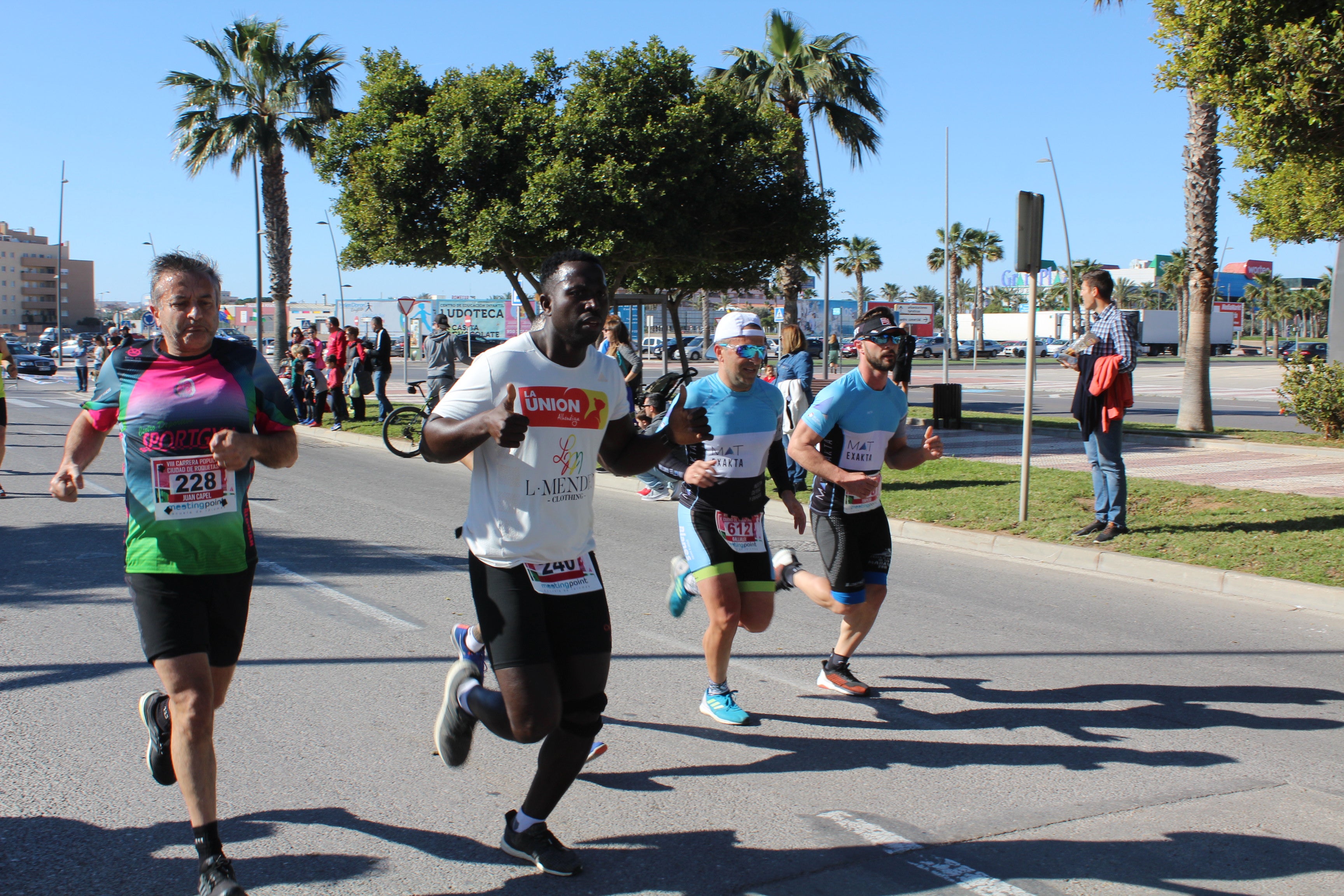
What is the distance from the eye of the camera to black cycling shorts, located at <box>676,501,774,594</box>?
4.80 m

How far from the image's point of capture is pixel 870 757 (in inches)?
173

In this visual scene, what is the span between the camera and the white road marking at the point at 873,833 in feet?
11.6

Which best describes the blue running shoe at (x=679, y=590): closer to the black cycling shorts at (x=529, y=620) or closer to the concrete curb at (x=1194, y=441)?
the black cycling shorts at (x=529, y=620)

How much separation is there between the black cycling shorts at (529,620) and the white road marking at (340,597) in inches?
123

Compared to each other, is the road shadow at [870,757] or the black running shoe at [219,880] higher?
the black running shoe at [219,880]

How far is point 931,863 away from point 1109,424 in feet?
20.8

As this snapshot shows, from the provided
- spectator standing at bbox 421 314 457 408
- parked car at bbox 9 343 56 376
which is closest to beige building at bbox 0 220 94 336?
parked car at bbox 9 343 56 376

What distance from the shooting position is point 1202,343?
1703 cm

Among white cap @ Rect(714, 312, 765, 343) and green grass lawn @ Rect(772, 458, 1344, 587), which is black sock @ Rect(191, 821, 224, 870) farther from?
green grass lawn @ Rect(772, 458, 1344, 587)

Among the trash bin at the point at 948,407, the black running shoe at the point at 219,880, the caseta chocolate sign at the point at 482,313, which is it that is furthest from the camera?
the caseta chocolate sign at the point at 482,313

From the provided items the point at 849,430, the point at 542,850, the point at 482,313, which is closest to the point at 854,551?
the point at 849,430

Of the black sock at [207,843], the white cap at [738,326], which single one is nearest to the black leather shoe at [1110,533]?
the white cap at [738,326]

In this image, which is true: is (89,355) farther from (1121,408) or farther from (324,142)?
(1121,408)

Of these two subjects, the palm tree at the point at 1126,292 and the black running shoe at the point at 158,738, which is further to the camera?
the palm tree at the point at 1126,292
